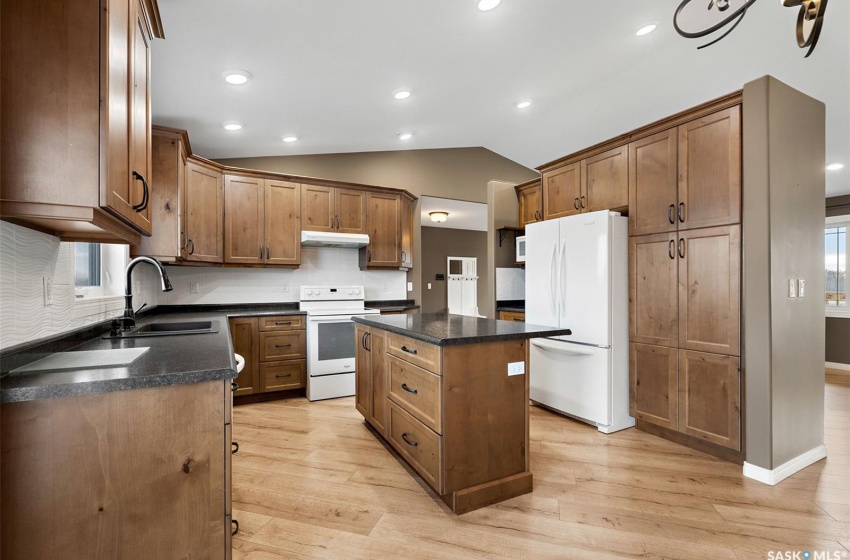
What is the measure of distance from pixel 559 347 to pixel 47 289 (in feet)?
10.6

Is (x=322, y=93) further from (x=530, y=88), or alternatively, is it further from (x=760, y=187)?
(x=760, y=187)

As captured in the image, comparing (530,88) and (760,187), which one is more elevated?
(530,88)

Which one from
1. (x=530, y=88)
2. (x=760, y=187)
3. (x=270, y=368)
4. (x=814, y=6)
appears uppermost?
(x=530, y=88)

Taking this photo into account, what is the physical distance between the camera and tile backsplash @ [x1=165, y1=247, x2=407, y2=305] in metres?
4.03

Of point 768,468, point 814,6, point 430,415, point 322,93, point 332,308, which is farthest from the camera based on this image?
point 332,308

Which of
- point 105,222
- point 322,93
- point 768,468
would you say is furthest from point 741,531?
point 322,93

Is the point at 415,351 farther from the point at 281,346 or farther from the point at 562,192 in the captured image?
the point at 562,192

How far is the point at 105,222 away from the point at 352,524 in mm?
1650

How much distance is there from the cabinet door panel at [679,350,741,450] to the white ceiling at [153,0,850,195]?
232 centimetres

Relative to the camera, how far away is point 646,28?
113 inches

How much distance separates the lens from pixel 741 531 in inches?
72.4

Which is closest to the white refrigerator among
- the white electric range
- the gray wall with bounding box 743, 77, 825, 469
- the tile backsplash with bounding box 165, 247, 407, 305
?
the gray wall with bounding box 743, 77, 825, 469

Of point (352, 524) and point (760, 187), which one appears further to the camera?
point (760, 187)

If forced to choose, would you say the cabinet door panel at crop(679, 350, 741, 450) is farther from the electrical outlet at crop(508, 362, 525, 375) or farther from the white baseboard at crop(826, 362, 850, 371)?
the white baseboard at crop(826, 362, 850, 371)
